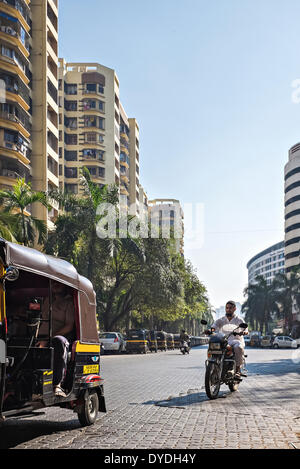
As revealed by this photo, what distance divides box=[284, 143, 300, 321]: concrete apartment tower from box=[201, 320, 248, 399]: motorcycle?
112m

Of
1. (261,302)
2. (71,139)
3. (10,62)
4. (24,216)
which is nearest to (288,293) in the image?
(261,302)

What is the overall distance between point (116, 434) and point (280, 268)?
193624 millimetres

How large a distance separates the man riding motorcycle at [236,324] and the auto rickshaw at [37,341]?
392 cm

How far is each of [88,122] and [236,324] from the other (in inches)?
3225

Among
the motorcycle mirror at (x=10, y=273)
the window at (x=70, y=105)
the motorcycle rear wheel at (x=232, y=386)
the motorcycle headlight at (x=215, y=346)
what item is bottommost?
the motorcycle rear wheel at (x=232, y=386)

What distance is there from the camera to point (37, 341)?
8727 mm

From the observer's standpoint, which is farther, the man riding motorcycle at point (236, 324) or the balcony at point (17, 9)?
the balcony at point (17, 9)

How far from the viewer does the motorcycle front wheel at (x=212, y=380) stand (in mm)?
11695

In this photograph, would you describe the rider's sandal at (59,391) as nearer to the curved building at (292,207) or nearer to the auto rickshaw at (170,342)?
the auto rickshaw at (170,342)

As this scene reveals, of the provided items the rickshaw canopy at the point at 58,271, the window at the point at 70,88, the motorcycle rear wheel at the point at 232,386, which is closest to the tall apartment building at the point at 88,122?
the window at the point at 70,88

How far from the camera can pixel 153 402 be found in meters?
11.8

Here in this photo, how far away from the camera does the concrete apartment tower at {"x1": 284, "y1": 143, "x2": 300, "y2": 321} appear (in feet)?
411

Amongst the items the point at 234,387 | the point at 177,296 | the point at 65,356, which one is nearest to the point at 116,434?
the point at 65,356

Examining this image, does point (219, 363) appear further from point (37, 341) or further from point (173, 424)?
point (37, 341)
